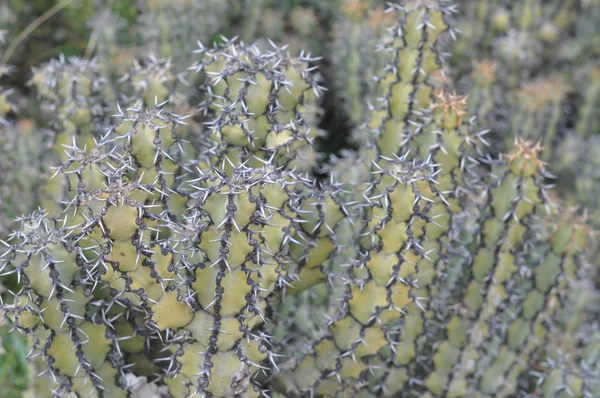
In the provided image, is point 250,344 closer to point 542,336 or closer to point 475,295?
point 475,295

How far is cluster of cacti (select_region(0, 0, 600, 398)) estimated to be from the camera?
162 centimetres

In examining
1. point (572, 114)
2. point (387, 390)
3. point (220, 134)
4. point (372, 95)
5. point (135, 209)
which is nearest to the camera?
point (135, 209)

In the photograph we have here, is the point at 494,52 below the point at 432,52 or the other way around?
below

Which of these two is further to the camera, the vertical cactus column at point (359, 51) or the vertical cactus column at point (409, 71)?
the vertical cactus column at point (359, 51)

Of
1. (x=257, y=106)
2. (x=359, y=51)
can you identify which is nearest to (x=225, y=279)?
(x=257, y=106)

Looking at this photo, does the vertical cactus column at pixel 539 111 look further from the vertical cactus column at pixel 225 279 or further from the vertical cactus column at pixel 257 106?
the vertical cactus column at pixel 225 279

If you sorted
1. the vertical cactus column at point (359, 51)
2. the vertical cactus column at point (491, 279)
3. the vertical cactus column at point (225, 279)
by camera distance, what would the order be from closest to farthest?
the vertical cactus column at point (225, 279)
the vertical cactus column at point (491, 279)
the vertical cactus column at point (359, 51)

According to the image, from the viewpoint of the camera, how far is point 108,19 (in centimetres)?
325

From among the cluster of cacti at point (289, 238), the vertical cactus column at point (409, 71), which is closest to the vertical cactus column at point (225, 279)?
the cluster of cacti at point (289, 238)

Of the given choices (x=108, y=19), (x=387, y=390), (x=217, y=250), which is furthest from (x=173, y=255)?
(x=108, y=19)

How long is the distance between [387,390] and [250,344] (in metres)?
0.67

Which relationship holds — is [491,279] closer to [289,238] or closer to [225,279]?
[289,238]

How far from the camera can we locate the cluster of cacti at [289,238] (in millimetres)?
1616

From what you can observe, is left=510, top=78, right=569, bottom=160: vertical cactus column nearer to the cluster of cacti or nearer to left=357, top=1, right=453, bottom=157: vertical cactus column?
the cluster of cacti
